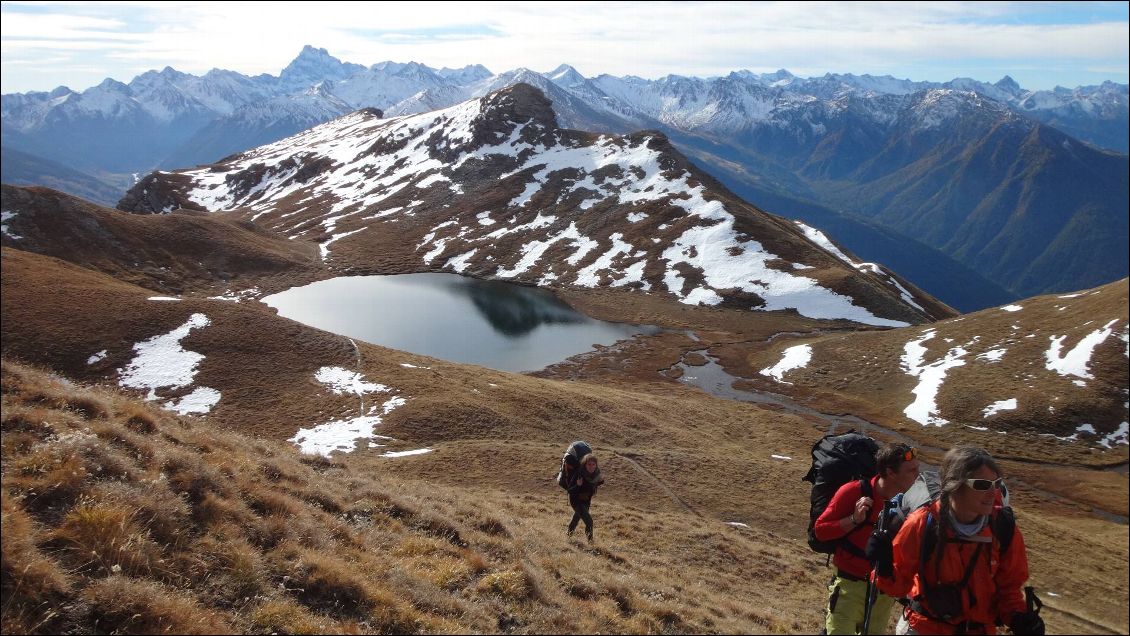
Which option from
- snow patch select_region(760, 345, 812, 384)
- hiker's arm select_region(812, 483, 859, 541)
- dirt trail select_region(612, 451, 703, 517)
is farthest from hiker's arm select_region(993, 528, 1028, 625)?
snow patch select_region(760, 345, 812, 384)

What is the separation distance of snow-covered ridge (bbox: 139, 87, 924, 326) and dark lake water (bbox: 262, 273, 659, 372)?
578 inches

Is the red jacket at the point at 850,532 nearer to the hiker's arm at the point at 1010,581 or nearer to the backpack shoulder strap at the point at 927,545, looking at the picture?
the backpack shoulder strap at the point at 927,545

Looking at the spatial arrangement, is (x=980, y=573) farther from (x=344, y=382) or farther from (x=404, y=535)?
(x=344, y=382)

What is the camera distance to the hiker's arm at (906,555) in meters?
6.76

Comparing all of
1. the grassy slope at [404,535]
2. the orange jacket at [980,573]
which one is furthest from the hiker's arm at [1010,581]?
the grassy slope at [404,535]

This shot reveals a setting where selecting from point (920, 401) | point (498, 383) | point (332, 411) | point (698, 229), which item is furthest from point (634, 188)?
point (332, 411)

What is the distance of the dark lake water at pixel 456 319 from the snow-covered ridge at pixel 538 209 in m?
14.7

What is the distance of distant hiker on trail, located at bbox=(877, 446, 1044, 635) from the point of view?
640 cm

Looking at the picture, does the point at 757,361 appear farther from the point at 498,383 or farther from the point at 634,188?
the point at 634,188

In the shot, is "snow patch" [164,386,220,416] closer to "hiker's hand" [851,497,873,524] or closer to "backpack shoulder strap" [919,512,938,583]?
"hiker's hand" [851,497,873,524]

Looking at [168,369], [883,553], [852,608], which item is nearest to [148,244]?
[168,369]

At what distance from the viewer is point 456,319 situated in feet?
287

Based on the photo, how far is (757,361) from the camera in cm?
7569

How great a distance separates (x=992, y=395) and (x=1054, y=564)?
3569 cm
